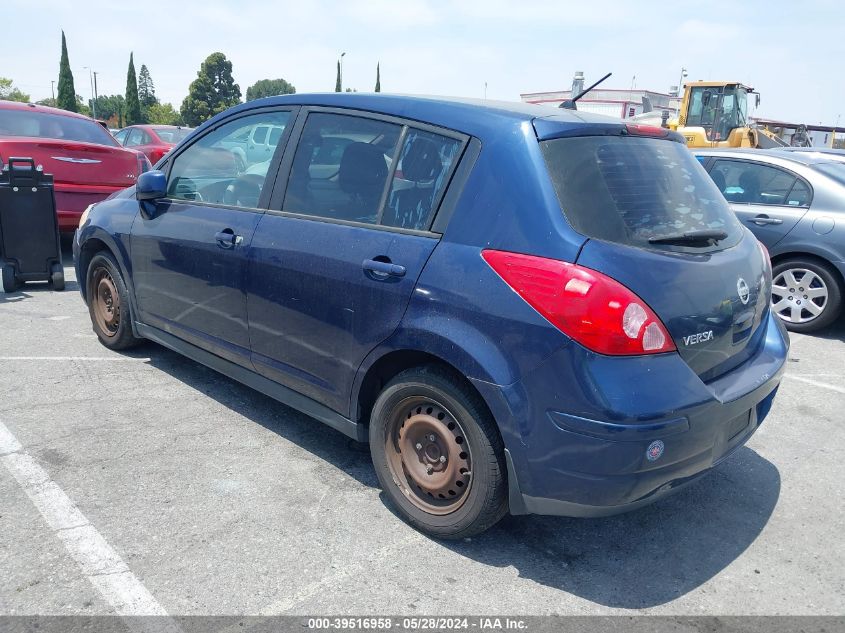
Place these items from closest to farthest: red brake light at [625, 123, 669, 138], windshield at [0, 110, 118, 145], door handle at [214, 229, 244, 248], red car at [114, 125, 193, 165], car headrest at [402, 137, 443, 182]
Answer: car headrest at [402, 137, 443, 182] → red brake light at [625, 123, 669, 138] → door handle at [214, 229, 244, 248] → windshield at [0, 110, 118, 145] → red car at [114, 125, 193, 165]

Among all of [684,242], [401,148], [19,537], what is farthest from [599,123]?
[19,537]

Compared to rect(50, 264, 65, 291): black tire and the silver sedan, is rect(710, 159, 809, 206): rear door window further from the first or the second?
rect(50, 264, 65, 291): black tire

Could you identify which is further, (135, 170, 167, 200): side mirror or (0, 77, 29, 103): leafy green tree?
(0, 77, 29, 103): leafy green tree

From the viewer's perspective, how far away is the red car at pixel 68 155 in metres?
7.54

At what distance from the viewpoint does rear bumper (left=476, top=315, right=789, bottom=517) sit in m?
2.33

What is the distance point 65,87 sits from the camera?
241 feet

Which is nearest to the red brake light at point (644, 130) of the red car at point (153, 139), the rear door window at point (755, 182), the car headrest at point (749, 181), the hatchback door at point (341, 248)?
the hatchback door at point (341, 248)

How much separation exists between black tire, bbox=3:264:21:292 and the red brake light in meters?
6.04

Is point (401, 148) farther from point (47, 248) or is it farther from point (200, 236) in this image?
point (47, 248)

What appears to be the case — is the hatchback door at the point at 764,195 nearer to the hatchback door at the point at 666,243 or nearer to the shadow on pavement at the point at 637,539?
the shadow on pavement at the point at 637,539

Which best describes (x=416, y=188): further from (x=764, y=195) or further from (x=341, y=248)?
(x=764, y=195)

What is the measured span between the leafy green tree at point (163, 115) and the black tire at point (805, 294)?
87.0 m

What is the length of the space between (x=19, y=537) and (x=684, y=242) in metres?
2.86

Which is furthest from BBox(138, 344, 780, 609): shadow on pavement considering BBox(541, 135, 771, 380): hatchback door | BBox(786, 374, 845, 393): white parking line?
BBox(786, 374, 845, 393): white parking line
